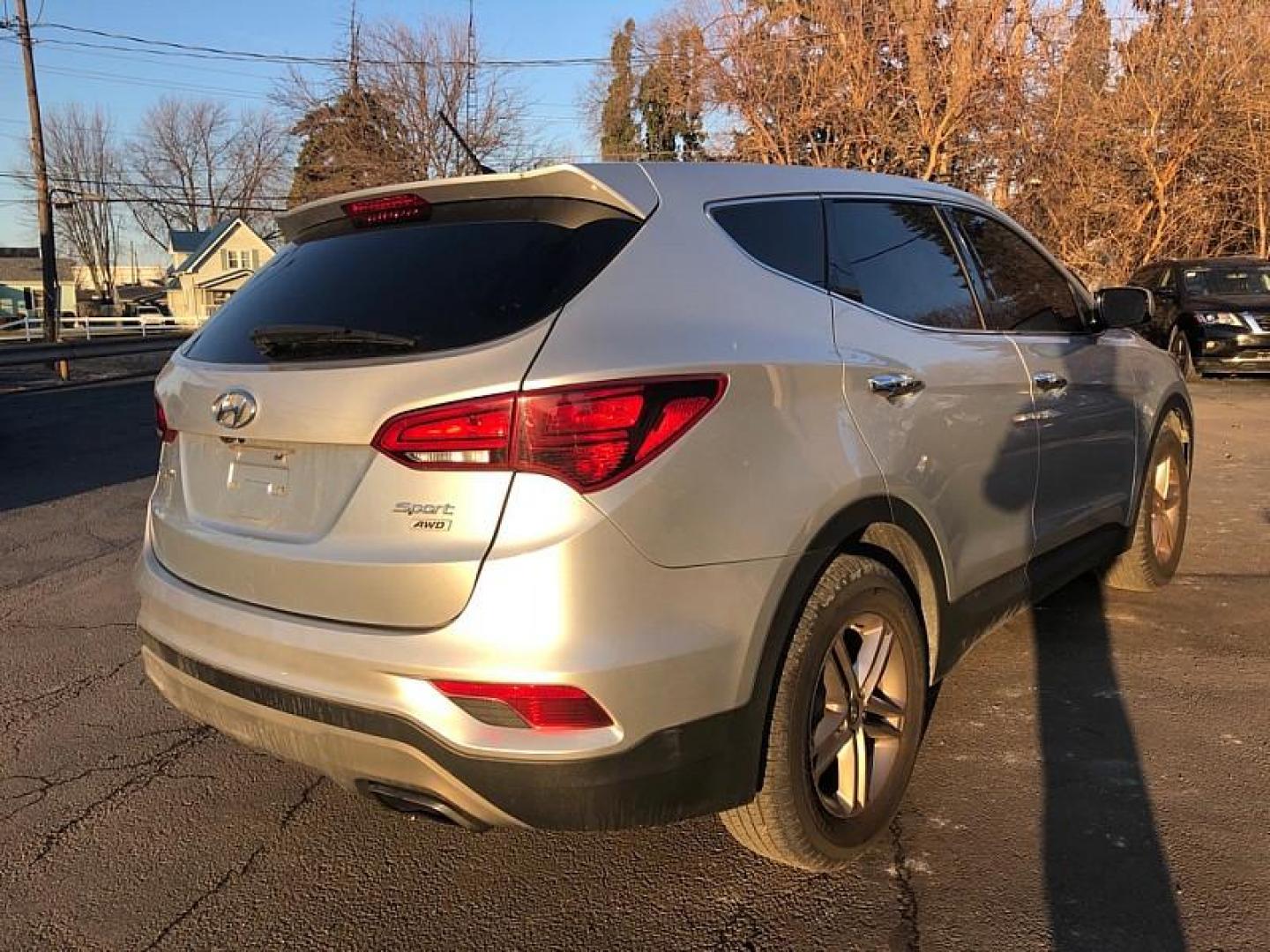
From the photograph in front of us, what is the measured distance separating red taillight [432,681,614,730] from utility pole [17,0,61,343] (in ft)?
104

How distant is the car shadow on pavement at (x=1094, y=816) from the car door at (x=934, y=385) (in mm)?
627

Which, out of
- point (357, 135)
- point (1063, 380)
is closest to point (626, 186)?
point (1063, 380)

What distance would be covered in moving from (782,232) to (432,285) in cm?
97

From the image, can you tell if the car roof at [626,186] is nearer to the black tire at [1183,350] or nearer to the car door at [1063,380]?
the car door at [1063,380]

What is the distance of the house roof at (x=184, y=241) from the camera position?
7288 centimetres

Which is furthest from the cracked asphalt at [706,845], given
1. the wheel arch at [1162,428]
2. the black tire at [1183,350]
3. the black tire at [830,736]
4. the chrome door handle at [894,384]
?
the black tire at [1183,350]

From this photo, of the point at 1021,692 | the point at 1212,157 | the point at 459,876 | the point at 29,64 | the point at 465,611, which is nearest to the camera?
the point at 465,611

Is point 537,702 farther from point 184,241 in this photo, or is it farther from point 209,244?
point 184,241

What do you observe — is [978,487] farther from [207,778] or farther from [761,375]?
[207,778]

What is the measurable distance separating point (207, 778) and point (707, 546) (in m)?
2.05

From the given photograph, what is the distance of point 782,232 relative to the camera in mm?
2760

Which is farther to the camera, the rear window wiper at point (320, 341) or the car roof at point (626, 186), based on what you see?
the car roof at point (626, 186)

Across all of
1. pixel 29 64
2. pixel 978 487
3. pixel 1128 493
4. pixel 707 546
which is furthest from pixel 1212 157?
pixel 29 64

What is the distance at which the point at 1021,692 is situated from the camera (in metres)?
3.82
